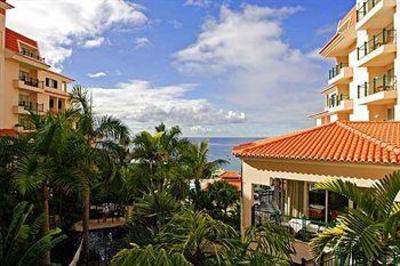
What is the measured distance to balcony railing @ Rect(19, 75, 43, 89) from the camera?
4931cm

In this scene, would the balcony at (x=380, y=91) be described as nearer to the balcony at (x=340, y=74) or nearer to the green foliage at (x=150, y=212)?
the balcony at (x=340, y=74)

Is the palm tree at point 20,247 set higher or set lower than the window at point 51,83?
lower

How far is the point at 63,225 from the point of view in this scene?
25.6m

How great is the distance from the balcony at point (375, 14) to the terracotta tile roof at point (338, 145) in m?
9.97

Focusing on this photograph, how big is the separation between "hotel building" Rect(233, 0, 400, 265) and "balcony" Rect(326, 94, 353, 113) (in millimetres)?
2566

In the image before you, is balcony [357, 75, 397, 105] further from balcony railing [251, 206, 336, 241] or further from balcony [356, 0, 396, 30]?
balcony railing [251, 206, 336, 241]

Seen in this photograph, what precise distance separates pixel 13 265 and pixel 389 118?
27410 millimetres

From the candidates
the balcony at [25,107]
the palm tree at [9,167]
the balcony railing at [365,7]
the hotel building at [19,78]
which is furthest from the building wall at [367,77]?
the balcony at [25,107]

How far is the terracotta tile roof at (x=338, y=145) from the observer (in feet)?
48.5

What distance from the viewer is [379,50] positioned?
26906 millimetres

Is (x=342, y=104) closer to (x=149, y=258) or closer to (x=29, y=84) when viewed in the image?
(x=149, y=258)

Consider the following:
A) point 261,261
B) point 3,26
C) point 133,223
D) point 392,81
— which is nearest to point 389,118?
point 392,81

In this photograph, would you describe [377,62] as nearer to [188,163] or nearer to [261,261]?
[188,163]

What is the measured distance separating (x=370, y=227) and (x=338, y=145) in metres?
8.36
